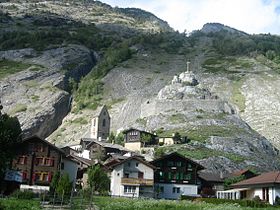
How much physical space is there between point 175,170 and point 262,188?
22223 millimetres

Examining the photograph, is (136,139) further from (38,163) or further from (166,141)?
(38,163)

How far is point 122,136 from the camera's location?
387 ft

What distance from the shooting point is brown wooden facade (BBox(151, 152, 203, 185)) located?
80250 mm

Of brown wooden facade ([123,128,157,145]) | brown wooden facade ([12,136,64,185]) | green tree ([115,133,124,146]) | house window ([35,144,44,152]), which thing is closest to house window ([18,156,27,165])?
brown wooden facade ([12,136,64,185])

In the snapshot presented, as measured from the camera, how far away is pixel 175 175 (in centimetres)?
8044

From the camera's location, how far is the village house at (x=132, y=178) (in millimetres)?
73875

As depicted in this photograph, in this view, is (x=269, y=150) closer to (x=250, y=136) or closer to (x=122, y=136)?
(x=250, y=136)

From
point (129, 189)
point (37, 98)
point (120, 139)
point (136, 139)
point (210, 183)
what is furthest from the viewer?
point (37, 98)

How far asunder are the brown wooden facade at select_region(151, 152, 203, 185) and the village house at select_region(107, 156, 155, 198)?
4.38 m

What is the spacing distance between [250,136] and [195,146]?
18.7m

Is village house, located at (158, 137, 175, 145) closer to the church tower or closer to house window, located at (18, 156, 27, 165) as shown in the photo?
the church tower

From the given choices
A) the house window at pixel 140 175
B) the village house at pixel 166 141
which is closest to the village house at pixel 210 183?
the house window at pixel 140 175

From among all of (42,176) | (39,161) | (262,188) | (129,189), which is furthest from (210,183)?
(39,161)

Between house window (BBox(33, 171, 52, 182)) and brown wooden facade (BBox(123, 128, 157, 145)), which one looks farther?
brown wooden facade (BBox(123, 128, 157, 145))
